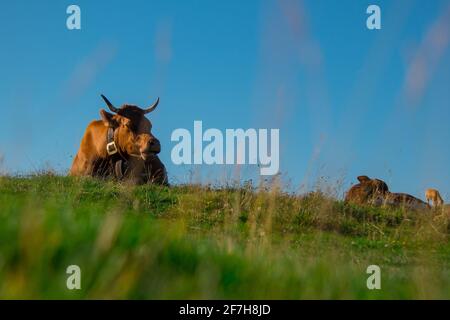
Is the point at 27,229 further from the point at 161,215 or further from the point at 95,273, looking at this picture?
the point at 161,215

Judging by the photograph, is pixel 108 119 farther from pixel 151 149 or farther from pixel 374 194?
pixel 374 194

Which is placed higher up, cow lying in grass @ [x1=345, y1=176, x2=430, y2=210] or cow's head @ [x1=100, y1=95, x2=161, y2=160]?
cow's head @ [x1=100, y1=95, x2=161, y2=160]

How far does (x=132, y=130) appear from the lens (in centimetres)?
1888

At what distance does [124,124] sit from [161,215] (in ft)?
23.4

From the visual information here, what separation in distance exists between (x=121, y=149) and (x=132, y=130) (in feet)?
2.07

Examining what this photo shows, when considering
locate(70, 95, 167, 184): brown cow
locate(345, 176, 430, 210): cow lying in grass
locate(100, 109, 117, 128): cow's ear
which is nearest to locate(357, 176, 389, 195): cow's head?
locate(345, 176, 430, 210): cow lying in grass

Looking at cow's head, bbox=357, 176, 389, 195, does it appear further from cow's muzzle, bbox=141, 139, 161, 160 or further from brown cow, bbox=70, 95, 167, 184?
cow's muzzle, bbox=141, 139, 161, 160

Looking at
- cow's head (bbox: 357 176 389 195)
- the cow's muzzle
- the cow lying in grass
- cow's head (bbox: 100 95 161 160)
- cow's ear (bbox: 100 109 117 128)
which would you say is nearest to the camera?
the cow lying in grass

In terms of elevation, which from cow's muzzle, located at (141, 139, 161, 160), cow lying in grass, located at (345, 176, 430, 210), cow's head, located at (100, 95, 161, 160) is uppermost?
cow's head, located at (100, 95, 161, 160)

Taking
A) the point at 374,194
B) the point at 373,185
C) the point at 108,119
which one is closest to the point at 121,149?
the point at 108,119

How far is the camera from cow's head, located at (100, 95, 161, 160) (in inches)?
715

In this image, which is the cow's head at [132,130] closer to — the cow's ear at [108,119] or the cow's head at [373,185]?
the cow's ear at [108,119]

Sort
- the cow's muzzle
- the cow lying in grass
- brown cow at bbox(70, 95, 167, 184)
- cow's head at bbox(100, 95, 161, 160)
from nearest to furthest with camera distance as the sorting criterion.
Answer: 1. the cow lying in grass
2. the cow's muzzle
3. cow's head at bbox(100, 95, 161, 160)
4. brown cow at bbox(70, 95, 167, 184)
